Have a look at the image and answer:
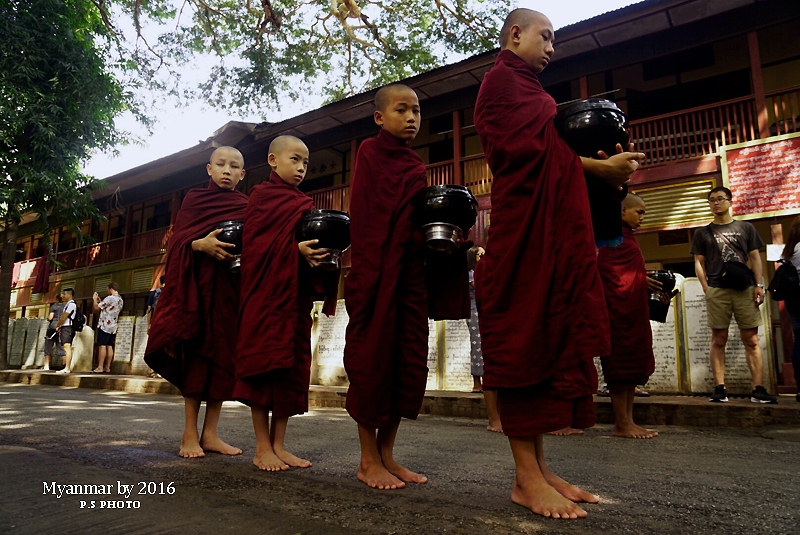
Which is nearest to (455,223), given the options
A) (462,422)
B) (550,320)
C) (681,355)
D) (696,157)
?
(550,320)

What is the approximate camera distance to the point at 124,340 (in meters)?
11.4

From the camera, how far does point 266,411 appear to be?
2.56m

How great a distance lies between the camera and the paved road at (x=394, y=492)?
1.52m

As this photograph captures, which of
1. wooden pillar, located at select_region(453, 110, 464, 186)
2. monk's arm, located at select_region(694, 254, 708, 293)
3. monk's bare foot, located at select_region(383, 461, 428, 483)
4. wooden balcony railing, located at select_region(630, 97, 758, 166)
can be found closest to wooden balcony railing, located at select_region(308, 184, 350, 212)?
wooden pillar, located at select_region(453, 110, 464, 186)

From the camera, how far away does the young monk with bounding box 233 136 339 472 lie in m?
2.43

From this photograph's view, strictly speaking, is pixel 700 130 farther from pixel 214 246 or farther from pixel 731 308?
pixel 214 246

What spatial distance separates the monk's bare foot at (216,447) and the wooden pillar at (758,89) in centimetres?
828

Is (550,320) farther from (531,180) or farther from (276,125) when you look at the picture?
(276,125)

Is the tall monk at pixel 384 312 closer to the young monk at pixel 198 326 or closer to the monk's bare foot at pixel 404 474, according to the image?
the monk's bare foot at pixel 404 474

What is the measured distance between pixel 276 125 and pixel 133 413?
9.50 m

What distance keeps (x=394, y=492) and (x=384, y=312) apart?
0.66 metres

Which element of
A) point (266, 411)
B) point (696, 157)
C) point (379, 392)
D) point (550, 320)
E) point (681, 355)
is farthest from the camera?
point (696, 157)

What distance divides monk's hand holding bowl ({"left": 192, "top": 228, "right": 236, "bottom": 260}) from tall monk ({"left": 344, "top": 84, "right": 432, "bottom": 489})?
2.86 feet

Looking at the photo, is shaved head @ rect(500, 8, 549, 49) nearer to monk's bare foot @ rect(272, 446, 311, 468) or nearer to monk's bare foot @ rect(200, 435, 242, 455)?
monk's bare foot @ rect(272, 446, 311, 468)
